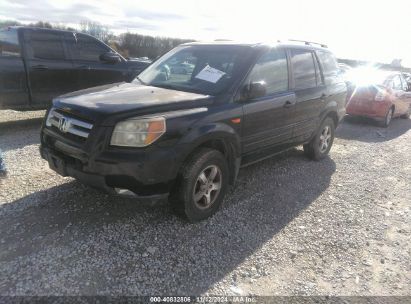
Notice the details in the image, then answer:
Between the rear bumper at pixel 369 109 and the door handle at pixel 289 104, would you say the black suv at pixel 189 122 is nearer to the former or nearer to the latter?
the door handle at pixel 289 104

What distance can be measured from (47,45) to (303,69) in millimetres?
4982

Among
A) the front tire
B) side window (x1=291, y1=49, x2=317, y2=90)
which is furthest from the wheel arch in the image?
side window (x1=291, y1=49, x2=317, y2=90)

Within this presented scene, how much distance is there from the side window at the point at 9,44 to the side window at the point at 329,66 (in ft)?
17.7

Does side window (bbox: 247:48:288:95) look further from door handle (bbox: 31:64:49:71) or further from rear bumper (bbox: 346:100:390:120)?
rear bumper (bbox: 346:100:390:120)

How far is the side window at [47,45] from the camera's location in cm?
678

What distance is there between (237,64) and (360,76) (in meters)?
7.61

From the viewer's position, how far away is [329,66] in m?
→ 5.82

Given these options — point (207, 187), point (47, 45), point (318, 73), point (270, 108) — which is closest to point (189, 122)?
point (207, 187)

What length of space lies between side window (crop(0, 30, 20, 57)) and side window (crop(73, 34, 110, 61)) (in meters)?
1.12

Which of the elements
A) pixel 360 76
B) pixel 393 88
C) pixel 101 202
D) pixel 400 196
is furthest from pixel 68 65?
pixel 393 88

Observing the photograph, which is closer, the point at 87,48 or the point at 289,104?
the point at 289,104

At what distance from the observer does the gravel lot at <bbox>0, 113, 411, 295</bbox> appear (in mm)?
2795

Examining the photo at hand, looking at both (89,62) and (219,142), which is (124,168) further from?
(89,62)

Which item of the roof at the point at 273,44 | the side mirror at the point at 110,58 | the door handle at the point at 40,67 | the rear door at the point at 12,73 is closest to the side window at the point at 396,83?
the roof at the point at 273,44
